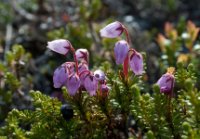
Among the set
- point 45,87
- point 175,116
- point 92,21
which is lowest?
point 175,116

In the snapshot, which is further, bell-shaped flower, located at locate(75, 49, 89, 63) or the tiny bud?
bell-shaped flower, located at locate(75, 49, 89, 63)

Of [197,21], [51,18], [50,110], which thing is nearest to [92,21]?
[51,18]

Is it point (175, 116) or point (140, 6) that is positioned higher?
point (140, 6)

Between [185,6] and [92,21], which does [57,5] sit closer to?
[92,21]

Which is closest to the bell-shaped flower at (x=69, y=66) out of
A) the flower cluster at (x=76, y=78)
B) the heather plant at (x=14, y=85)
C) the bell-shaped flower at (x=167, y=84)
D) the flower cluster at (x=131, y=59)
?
the flower cluster at (x=76, y=78)

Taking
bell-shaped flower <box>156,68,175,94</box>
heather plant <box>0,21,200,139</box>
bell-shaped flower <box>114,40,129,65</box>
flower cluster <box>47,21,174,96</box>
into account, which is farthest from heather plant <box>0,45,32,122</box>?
bell-shaped flower <box>156,68,175,94</box>

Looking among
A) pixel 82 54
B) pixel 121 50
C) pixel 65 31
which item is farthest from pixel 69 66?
pixel 65 31

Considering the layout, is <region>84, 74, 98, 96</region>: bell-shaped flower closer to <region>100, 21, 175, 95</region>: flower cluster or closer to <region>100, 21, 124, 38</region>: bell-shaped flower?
<region>100, 21, 175, 95</region>: flower cluster
